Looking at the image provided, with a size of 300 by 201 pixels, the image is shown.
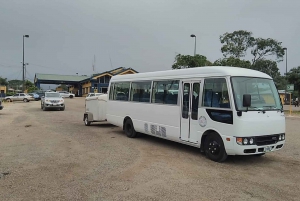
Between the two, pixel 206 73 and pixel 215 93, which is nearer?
pixel 215 93

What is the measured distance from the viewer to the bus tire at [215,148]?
Result: 23.3 feet

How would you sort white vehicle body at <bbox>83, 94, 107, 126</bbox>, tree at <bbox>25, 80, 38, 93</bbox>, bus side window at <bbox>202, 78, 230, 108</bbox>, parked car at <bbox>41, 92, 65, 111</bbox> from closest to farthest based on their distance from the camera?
bus side window at <bbox>202, 78, 230, 108</bbox> < white vehicle body at <bbox>83, 94, 107, 126</bbox> < parked car at <bbox>41, 92, 65, 111</bbox> < tree at <bbox>25, 80, 38, 93</bbox>

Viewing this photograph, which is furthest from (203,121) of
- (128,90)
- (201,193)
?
→ (128,90)

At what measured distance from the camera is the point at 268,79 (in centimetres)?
775

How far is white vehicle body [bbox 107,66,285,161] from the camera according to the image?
6.75m

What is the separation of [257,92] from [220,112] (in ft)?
3.58

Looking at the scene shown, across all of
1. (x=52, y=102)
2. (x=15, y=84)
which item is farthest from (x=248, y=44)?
(x=15, y=84)

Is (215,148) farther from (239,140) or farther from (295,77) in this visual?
(295,77)

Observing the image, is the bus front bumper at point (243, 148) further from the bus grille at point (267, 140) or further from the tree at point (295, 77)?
the tree at point (295, 77)

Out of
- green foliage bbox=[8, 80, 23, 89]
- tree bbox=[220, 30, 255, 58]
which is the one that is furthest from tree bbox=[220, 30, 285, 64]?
green foliage bbox=[8, 80, 23, 89]

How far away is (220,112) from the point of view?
7.15 meters

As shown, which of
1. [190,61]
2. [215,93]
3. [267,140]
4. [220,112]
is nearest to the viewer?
[267,140]

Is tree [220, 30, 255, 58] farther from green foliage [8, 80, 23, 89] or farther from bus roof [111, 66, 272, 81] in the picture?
green foliage [8, 80, 23, 89]

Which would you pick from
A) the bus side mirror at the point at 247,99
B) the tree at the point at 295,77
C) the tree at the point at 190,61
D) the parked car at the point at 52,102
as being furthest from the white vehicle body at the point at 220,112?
the tree at the point at 295,77
